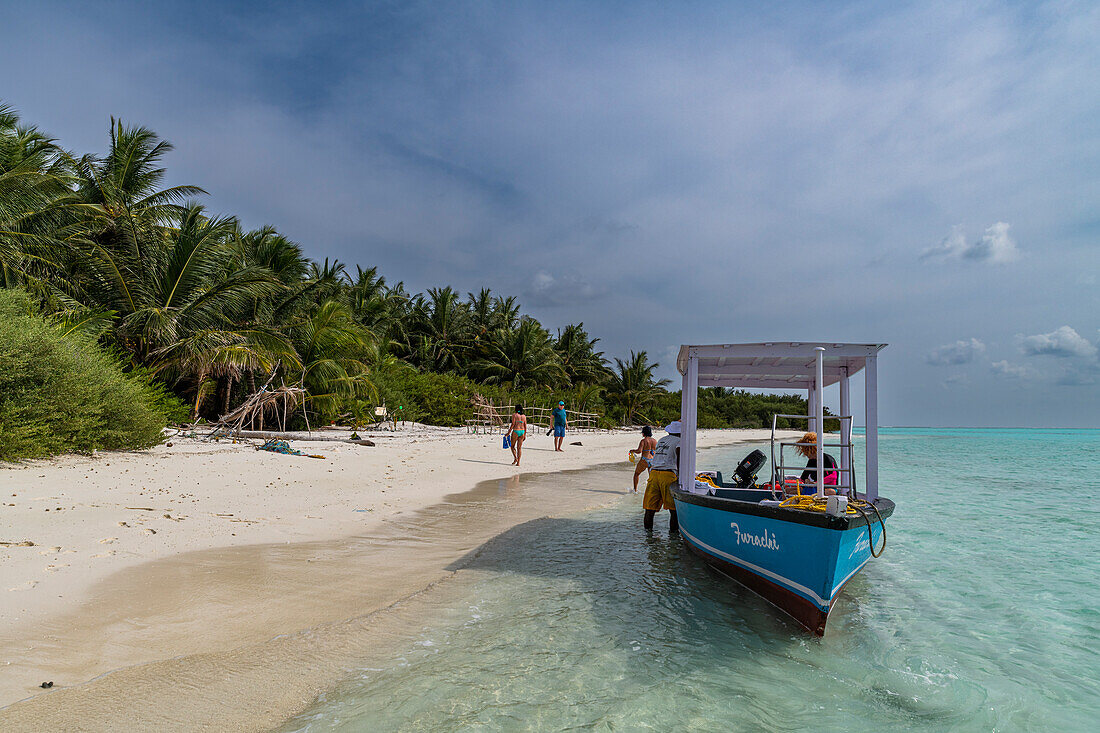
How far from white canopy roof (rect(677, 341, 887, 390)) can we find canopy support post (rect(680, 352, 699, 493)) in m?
0.17

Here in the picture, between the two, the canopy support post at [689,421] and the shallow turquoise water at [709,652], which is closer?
the shallow turquoise water at [709,652]

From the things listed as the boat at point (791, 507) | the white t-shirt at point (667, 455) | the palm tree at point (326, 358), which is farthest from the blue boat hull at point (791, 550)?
the palm tree at point (326, 358)

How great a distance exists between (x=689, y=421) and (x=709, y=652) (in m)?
2.75

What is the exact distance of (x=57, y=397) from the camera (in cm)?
947

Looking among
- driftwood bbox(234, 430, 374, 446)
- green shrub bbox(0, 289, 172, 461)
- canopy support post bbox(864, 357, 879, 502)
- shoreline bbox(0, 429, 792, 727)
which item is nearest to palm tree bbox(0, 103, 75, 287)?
green shrub bbox(0, 289, 172, 461)

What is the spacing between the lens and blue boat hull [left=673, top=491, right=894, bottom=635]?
4.55 meters

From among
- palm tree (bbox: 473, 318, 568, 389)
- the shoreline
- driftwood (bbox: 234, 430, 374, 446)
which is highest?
palm tree (bbox: 473, 318, 568, 389)

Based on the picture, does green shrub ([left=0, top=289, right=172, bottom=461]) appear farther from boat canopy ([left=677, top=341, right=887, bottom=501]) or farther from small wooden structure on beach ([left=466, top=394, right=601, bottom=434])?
small wooden structure on beach ([left=466, top=394, right=601, bottom=434])

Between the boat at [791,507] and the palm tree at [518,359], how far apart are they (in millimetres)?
28136

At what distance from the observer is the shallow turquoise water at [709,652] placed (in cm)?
363

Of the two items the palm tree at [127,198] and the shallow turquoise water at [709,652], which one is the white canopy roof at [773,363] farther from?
the palm tree at [127,198]

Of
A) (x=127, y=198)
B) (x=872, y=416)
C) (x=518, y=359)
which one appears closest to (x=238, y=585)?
(x=872, y=416)

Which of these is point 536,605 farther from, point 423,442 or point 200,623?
point 423,442

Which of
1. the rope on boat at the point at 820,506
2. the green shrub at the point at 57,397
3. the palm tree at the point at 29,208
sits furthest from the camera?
the palm tree at the point at 29,208
